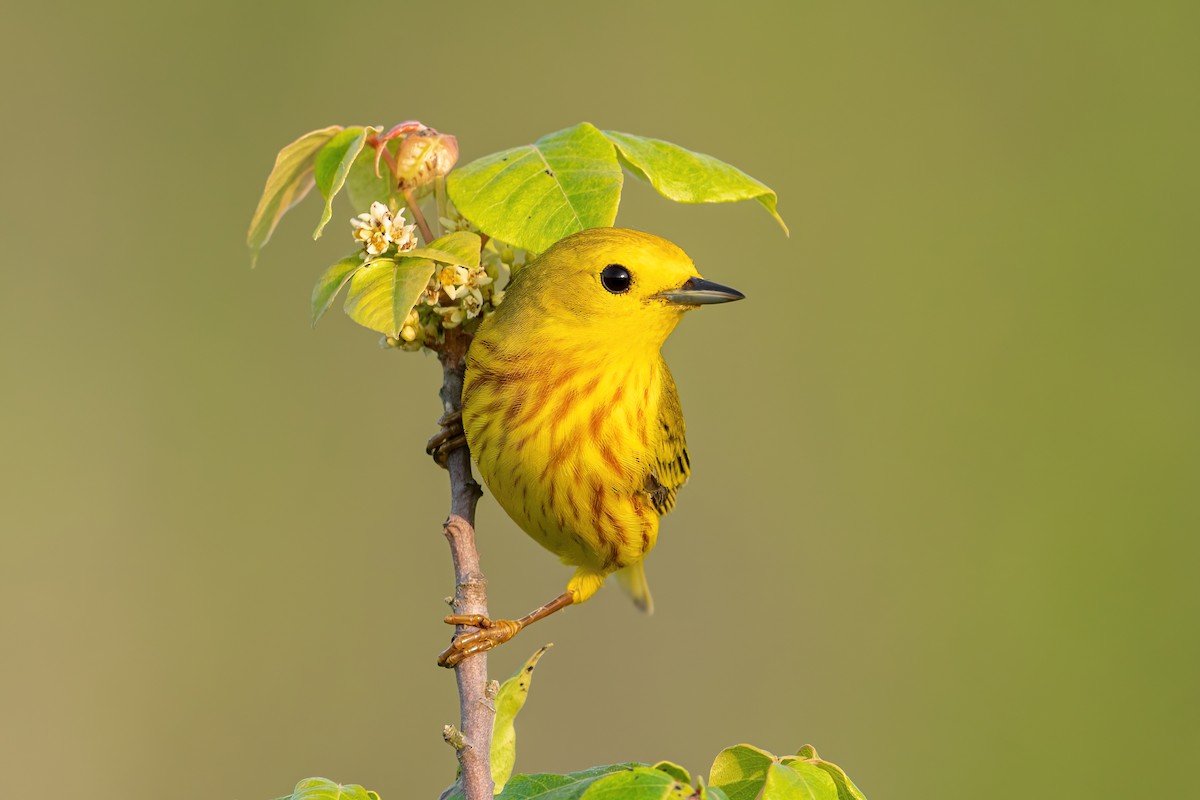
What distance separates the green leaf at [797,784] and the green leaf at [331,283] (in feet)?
3.28

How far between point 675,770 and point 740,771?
0.60ft

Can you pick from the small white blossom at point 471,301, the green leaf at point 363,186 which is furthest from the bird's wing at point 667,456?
the green leaf at point 363,186

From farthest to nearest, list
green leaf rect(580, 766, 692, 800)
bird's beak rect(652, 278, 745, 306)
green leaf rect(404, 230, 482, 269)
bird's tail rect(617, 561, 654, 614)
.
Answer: bird's tail rect(617, 561, 654, 614) < bird's beak rect(652, 278, 745, 306) < green leaf rect(404, 230, 482, 269) < green leaf rect(580, 766, 692, 800)

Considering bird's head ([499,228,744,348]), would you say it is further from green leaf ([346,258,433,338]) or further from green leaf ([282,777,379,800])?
green leaf ([282,777,379,800])

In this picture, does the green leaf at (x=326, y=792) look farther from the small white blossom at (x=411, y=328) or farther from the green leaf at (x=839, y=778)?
the small white blossom at (x=411, y=328)

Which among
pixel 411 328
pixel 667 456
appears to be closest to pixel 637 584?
pixel 667 456

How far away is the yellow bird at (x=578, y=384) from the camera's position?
7.82 feet

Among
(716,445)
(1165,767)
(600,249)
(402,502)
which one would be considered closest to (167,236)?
(402,502)

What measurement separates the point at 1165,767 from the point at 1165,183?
308 centimetres

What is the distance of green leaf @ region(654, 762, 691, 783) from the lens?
155cm

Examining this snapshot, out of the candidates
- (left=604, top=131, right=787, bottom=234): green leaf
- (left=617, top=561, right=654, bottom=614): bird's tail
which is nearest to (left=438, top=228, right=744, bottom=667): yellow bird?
(left=604, top=131, right=787, bottom=234): green leaf

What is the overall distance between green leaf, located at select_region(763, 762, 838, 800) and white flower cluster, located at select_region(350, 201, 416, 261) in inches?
38.9

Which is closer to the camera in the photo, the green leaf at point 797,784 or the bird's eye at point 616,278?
the green leaf at point 797,784

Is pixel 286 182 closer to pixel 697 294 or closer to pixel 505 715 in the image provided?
pixel 697 294
